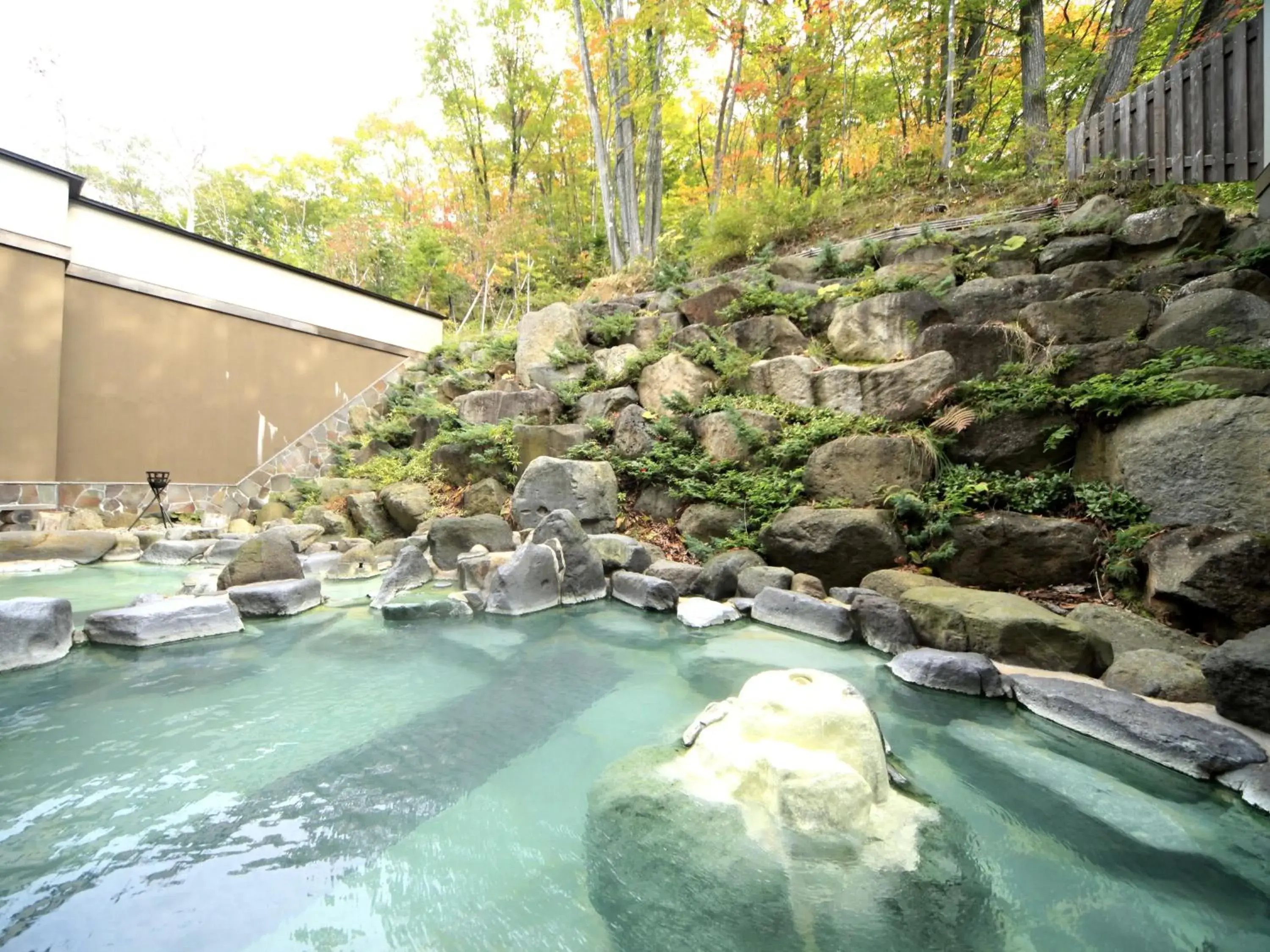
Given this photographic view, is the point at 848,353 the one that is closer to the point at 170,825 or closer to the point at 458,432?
the point at 458,432

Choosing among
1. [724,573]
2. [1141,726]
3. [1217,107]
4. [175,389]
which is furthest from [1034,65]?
[175,389]

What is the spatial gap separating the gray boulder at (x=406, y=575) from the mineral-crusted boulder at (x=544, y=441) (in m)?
2.03

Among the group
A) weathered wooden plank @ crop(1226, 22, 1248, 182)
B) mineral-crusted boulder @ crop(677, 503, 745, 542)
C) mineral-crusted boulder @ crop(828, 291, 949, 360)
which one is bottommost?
mineral-crusted boulder @ crop(677, 503, 745, 542)

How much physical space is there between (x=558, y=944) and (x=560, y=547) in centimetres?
378

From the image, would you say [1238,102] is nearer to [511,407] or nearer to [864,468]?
[864,468]

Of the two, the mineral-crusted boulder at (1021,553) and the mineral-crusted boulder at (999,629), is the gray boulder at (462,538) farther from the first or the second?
the mineral-crusted boulder at (1021,553)

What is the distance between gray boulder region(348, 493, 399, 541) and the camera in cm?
739

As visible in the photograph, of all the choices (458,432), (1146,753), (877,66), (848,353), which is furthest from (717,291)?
(877,66)

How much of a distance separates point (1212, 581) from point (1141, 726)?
3.97 ft

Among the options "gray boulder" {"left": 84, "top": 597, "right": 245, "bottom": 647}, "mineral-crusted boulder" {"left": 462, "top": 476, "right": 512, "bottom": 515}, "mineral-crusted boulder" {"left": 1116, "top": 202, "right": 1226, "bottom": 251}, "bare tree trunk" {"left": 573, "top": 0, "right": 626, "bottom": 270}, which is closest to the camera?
"gray boulder" {"left": 84, "top": 597, "right": 245, "bottom": 647}

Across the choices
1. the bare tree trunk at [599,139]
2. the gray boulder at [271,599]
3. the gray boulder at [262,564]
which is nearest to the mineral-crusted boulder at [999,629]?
the gray boulder at [271,599]

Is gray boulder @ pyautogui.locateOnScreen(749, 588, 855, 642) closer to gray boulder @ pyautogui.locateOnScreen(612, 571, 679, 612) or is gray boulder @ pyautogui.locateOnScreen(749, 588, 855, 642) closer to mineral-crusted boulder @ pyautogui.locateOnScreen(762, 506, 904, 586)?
mineral-crusted boulder @ pyautogui.locateOnScreen(762, 506, 904, 586)

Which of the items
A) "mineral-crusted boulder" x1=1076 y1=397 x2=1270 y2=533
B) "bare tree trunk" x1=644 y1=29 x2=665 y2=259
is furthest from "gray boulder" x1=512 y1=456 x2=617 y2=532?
"bare tree trunk" x1=644 y1=29 x2=665 y2=259

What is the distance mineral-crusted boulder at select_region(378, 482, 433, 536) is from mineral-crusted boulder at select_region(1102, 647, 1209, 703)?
695 cm
